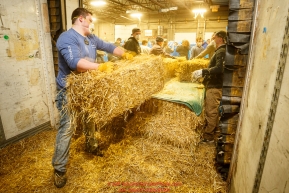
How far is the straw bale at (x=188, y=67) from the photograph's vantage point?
595cm

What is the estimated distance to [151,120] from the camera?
13.8 ft

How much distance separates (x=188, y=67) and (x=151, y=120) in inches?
113

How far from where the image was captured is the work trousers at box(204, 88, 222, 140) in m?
4.08

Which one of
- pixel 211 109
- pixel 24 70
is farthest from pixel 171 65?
pixel 24 70

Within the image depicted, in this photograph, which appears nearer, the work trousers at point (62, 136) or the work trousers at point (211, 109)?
the work trousers at point (62, 136)

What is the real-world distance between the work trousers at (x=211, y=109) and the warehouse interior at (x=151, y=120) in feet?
0.58

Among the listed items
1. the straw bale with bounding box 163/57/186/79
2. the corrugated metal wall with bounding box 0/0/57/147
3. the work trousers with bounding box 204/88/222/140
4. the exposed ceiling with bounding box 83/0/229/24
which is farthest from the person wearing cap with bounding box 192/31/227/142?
the exposed ceiling with bounding box 83/0/229/24

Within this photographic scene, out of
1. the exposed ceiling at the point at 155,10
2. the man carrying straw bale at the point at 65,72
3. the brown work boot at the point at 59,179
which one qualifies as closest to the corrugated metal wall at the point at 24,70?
the man carrying straw bale at the point at 65,72

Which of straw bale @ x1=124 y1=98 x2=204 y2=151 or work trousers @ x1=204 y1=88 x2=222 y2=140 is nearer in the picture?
straw bale @ x1=124 y1=98 x2=204 y2=151

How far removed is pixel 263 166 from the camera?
56.1 inches

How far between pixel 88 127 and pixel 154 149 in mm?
1447

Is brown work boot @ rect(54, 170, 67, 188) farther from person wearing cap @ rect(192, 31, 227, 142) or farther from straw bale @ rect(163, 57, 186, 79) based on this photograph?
straw bale @ rect(163, 57, 186, 79)

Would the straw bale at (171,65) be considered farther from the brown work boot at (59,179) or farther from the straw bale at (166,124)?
the brown work boot at (59,179)

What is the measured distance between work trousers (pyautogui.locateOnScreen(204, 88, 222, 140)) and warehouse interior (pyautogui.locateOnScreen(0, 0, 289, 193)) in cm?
18
